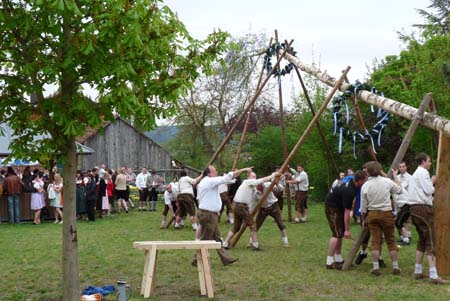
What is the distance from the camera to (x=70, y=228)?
8492 mm

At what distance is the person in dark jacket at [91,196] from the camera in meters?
23.1

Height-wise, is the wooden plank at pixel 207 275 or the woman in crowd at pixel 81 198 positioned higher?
the woman in crowd at pixel 81 198

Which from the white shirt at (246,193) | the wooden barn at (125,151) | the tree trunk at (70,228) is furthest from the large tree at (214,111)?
the tree trunk at (70,228)

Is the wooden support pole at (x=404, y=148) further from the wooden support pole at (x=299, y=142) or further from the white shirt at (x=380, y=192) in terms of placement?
the wooden support pole at (x=299, y=142)

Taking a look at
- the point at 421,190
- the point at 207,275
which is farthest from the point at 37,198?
the point at 421,190

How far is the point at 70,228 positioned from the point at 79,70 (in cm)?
208

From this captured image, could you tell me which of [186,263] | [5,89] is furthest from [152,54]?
[186,263]

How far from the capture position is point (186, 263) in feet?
42.6

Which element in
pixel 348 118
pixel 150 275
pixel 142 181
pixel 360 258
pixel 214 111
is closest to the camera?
pixel 150 275

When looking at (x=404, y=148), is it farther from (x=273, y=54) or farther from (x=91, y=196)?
(x=91, y=196)

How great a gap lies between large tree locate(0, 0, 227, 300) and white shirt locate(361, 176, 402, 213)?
13.6 ft

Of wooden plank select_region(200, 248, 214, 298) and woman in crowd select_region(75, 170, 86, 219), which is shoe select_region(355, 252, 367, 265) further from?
woman in crowd select_region(75, 170, 86, 219)

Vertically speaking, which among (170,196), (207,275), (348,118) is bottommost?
(207,275)

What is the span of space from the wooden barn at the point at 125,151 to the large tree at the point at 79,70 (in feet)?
101
